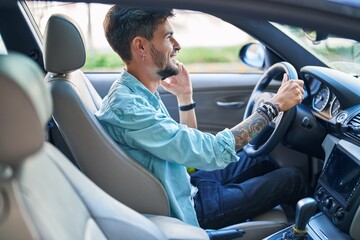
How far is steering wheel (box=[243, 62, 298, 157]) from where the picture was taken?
6.83 feet

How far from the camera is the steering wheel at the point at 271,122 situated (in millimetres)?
2080

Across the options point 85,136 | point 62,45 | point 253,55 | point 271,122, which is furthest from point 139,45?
point 253,55

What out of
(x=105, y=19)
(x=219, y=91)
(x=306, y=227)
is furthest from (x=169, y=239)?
(x=219, y=91)

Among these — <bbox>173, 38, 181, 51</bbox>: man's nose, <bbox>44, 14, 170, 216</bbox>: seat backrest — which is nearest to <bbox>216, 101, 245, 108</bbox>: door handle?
<bbox>173, 38, 181, 51</bbox>: man's nose

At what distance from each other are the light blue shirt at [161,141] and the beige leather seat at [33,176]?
0.44 meters

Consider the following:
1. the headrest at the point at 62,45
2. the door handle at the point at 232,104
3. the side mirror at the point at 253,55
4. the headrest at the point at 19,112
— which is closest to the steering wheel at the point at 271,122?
the side mirror at the point at 253,55

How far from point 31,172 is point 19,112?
0.19 meters

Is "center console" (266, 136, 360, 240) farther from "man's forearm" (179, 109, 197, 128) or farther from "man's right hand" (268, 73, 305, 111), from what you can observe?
"man's forearm" (179, 109, 197, 128)

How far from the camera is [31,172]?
3.47ft

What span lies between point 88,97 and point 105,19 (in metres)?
0.29

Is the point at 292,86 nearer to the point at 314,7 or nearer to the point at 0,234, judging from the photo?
the point at 314,7

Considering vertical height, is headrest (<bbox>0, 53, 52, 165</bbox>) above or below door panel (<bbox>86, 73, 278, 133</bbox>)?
above

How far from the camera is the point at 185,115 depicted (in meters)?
2.36

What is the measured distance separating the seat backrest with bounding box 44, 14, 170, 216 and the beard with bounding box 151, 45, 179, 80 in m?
0.26
